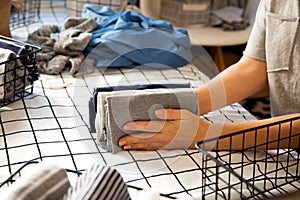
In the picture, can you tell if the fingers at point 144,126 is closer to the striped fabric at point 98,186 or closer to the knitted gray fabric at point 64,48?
the striped fabric at point 98,186

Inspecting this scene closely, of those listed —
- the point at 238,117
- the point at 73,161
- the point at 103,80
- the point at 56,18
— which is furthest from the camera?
the point at 56,18

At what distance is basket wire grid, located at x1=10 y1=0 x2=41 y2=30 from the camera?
1837mm

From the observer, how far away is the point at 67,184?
66cm

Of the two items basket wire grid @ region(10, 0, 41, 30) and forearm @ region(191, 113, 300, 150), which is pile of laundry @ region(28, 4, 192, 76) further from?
forearm @ region(191, 113, 300, 150)

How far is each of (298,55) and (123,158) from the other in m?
0.45

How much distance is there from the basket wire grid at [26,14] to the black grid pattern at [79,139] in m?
0.52

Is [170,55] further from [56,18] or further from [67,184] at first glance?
[67,184]

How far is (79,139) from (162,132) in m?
0.18

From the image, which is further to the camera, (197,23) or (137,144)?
(197,23)

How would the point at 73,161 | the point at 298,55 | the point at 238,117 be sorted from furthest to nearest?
the point at 238,117 → the point at 298,55 → the point at 73,161

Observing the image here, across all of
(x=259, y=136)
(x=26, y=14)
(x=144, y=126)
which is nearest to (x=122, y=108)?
(x=144, y=126)

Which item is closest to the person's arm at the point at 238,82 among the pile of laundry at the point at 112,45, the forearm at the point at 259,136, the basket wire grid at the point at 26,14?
the forearm at the point at 259,136

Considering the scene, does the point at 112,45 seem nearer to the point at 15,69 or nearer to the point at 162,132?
the point at 15,69

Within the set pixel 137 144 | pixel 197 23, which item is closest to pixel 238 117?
pixel 137 144
